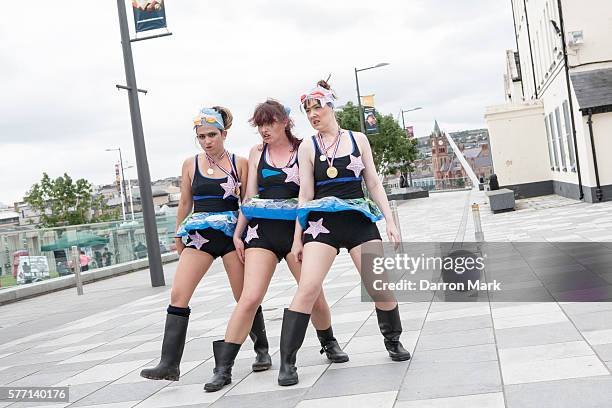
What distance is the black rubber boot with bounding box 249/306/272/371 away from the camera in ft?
19.2

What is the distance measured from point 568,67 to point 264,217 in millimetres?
19309

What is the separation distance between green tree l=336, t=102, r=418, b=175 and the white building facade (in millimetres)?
23410

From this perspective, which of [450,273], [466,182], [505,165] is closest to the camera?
[450,273]

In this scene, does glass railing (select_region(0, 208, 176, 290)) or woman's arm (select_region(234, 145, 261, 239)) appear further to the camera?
glass railing (select_region(0, 208, 176, 290))

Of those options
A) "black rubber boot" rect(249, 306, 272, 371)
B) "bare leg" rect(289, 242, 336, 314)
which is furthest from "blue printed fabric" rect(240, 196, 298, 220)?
"black rubber boot" rect(249, 306, 272, 371)

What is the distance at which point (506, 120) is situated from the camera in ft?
104

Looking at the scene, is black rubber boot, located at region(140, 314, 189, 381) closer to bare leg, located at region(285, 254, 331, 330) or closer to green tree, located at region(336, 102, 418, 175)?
bare leg, located at region(285, 254, 331, 330)

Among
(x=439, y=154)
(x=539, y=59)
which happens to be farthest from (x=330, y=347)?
(x=439, y=154)

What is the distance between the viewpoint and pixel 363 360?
18.7 ft

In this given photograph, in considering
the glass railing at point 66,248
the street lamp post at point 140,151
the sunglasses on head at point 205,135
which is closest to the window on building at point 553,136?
the glass railing at point 66,248

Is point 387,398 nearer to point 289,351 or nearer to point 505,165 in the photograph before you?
point 289,351

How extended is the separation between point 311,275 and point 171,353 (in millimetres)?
1128

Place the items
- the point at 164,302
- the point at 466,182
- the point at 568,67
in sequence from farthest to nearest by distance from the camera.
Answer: the point at 466,182 < the point at 568,67 < the point at 164,302

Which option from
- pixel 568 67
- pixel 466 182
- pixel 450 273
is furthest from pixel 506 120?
pixel 466 182
